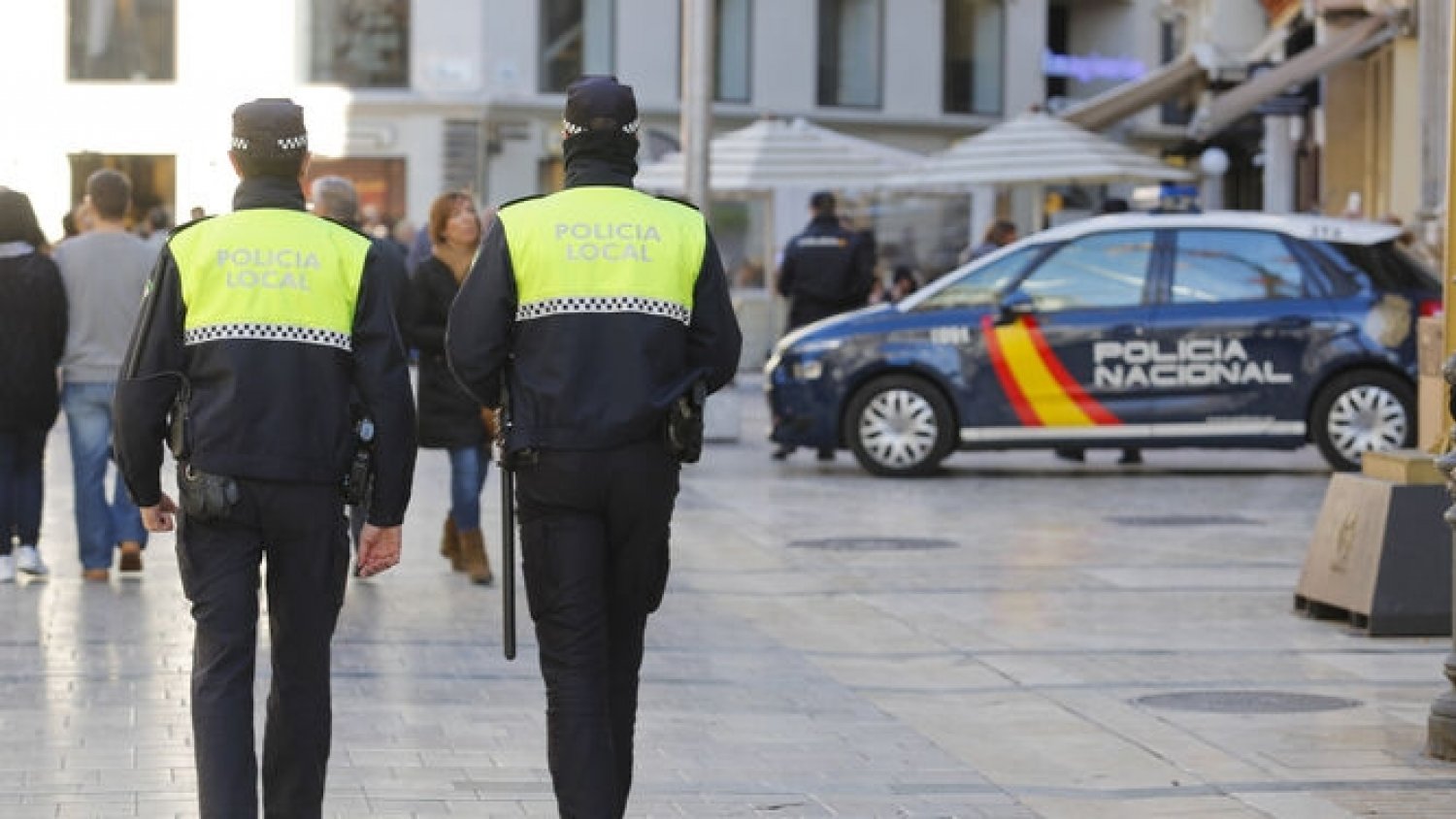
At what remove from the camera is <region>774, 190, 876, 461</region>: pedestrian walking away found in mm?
24078

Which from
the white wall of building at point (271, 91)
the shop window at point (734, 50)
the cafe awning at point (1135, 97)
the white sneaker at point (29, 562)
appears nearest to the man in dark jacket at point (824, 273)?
the white sneaker at point (29, 562)

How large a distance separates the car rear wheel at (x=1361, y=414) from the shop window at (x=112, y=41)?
32.3m

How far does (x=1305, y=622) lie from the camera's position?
12.6 m

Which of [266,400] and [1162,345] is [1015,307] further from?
[266,400]

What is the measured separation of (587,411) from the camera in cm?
706

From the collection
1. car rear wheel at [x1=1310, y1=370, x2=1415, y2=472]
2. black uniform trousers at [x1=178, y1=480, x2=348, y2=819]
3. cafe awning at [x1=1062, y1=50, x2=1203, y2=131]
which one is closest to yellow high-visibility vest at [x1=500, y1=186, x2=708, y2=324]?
black uniform trousers at [x1=178, y1=480, x2=348, y2=819]

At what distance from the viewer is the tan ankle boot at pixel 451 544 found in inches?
553

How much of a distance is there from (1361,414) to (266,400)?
1407 centimetres

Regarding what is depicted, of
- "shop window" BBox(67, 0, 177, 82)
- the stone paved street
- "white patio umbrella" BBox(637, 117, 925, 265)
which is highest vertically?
"shop window" BBox(67, 0, 177, 82)

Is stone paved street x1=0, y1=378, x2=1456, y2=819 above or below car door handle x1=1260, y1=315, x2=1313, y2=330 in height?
below

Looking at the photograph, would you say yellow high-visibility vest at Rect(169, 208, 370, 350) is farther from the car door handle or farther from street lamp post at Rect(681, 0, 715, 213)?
street lamp post at Rect(681, 0, 715, 213)

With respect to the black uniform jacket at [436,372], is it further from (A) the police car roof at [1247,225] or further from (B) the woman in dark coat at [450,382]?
(A) the police car roof at [1247,225]

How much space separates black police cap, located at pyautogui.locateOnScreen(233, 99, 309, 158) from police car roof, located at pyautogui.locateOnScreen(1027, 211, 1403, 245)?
1356 centimetres

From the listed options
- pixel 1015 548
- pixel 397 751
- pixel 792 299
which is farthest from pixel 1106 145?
pixel 397 751
